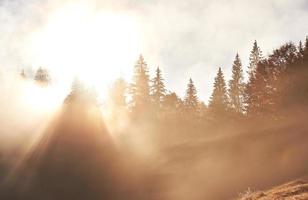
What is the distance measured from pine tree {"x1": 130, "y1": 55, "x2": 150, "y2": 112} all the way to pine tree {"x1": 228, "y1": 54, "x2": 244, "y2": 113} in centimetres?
1547

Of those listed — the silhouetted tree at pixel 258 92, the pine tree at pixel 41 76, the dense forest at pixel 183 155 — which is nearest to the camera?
the dense forest at pixel 183 155

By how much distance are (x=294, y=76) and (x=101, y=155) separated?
77.4 ft

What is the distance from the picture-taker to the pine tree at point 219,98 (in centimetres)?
7119

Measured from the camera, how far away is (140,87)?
80188mm

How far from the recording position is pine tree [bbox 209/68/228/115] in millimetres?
71188

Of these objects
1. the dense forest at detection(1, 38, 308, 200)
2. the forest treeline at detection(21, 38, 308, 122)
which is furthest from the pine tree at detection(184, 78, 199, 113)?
the dense forest at detection(1, 38, 308, 200)

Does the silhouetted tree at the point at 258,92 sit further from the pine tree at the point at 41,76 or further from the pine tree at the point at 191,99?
the pine tree at the point at 41,76

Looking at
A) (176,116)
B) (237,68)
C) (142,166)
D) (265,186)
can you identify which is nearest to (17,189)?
(142,166)

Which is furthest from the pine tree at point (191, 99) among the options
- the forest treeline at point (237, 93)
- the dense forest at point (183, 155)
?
the dense forest at point (183, 155)

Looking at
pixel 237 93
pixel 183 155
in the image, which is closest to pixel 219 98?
pixel 237 93

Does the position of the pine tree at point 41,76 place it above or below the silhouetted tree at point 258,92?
above

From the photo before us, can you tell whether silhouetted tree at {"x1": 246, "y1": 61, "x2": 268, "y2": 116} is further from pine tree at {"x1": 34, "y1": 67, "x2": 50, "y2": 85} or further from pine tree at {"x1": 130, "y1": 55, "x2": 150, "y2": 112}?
pine tree at {"x1": 34, "y1": 67, "x2": 50, "y2": 85}

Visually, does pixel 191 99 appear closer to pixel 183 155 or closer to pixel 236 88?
pixel 236 88

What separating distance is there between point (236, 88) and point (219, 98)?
7437 millimetres
